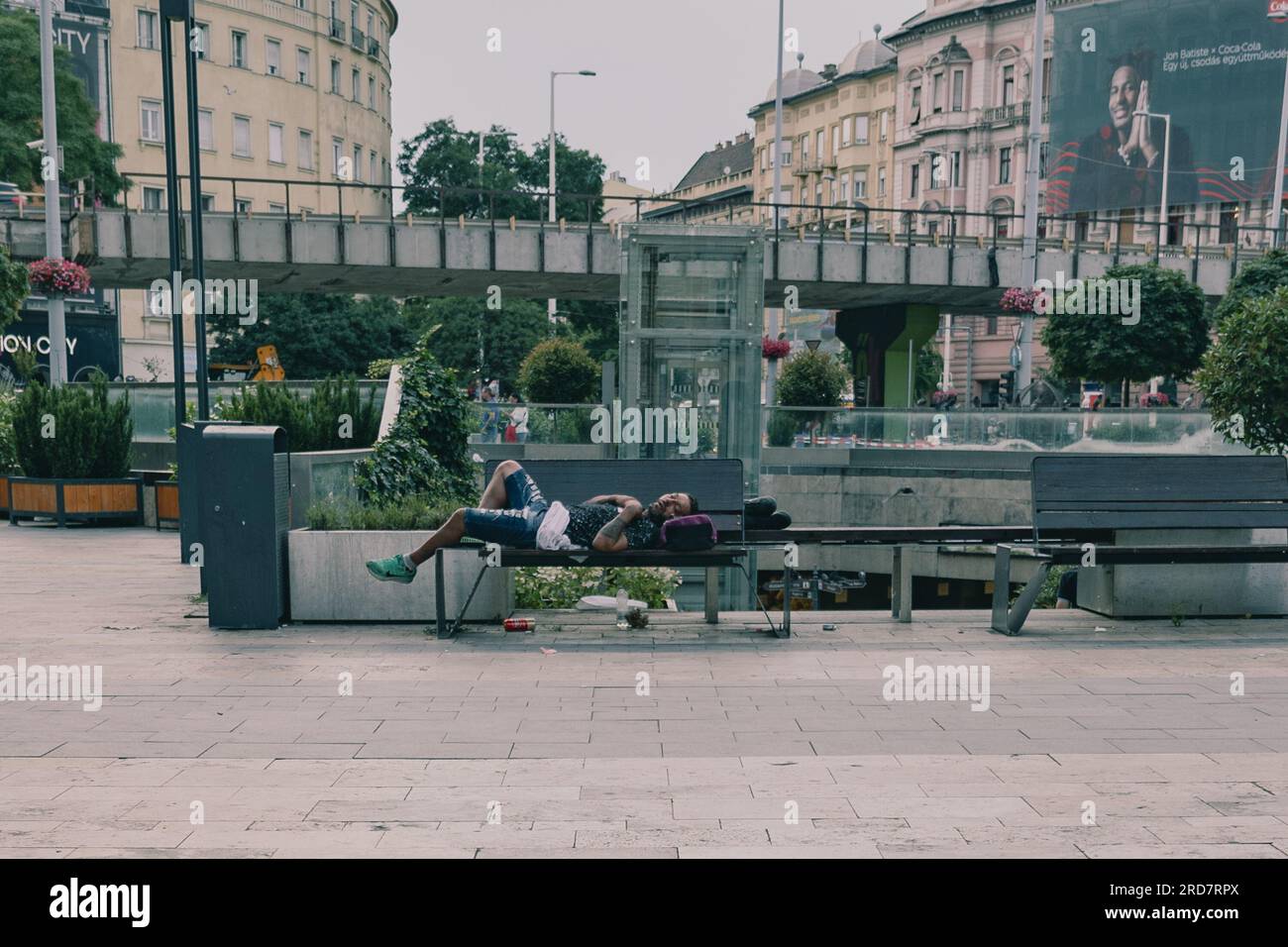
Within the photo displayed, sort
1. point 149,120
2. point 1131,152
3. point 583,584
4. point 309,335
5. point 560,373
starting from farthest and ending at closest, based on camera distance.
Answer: point 1131,152 → point 149,120 → point 309,335 → point 560,373 → point 583,584

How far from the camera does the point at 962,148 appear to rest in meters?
76.7

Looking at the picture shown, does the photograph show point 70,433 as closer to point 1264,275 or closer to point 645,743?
point 645,743

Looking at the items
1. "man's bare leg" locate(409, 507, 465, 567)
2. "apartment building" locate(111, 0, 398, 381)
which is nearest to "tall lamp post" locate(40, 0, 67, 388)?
"man's bare leg" locate(409, 507, 465, 567)

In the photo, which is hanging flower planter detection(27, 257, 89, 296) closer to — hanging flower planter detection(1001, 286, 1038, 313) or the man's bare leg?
the man's bare leg

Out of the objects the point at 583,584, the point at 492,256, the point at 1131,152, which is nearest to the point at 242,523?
the point at 583,584

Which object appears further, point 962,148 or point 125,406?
point 962,148

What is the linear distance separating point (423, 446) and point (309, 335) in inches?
1613

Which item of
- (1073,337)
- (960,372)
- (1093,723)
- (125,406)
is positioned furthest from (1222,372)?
(960,372)

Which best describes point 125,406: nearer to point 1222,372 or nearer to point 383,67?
point 1222,372

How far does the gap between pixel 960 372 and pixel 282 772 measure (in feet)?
246

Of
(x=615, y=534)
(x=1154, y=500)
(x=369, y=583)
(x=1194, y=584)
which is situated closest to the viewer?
(x=615, y=534)

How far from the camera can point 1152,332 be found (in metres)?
35.1

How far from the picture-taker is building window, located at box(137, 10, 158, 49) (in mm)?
54812
